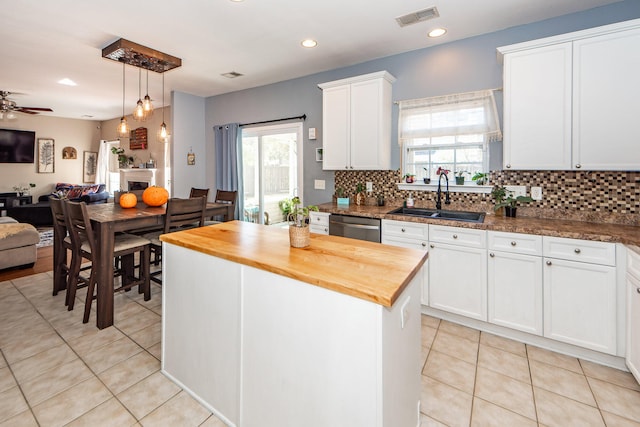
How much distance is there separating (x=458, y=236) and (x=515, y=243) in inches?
16.4

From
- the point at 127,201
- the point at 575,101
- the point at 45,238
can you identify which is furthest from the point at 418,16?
the point at 45,238

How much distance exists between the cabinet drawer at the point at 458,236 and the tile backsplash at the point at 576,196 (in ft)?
2.21

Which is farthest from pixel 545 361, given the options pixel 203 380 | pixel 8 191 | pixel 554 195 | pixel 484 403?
pixel 8 191

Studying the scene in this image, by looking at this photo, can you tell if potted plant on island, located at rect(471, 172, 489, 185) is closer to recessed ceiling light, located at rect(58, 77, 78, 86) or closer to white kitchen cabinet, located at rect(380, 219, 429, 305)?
white kitchen cabinet, located at rect(380, 219, 429, 305)

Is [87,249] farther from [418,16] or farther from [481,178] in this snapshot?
[481,178]

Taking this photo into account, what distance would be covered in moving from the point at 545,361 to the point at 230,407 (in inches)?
85.9

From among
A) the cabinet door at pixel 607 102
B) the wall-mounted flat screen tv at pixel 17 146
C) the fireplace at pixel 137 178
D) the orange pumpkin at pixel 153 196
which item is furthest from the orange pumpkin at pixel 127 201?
the wall-mounted flat screen tv at pixel 17 146

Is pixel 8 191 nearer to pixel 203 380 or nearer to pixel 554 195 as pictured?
pixel 203 380

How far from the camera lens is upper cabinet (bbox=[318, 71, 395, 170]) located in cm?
350

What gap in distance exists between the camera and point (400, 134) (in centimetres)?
363

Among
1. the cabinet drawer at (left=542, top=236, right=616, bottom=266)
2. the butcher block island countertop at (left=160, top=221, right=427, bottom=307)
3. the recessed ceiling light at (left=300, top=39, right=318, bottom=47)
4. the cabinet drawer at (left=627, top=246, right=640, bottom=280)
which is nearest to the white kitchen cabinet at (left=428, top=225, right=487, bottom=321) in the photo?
the cabinet drawer at (left=542, top=236, right=616, bottom=266)

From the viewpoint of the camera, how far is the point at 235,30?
313 cm

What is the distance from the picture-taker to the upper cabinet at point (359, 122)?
350 cm

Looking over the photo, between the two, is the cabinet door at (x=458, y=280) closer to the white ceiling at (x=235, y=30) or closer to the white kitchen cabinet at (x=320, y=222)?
the white kitchen cabinet at (x=320, y=222)
